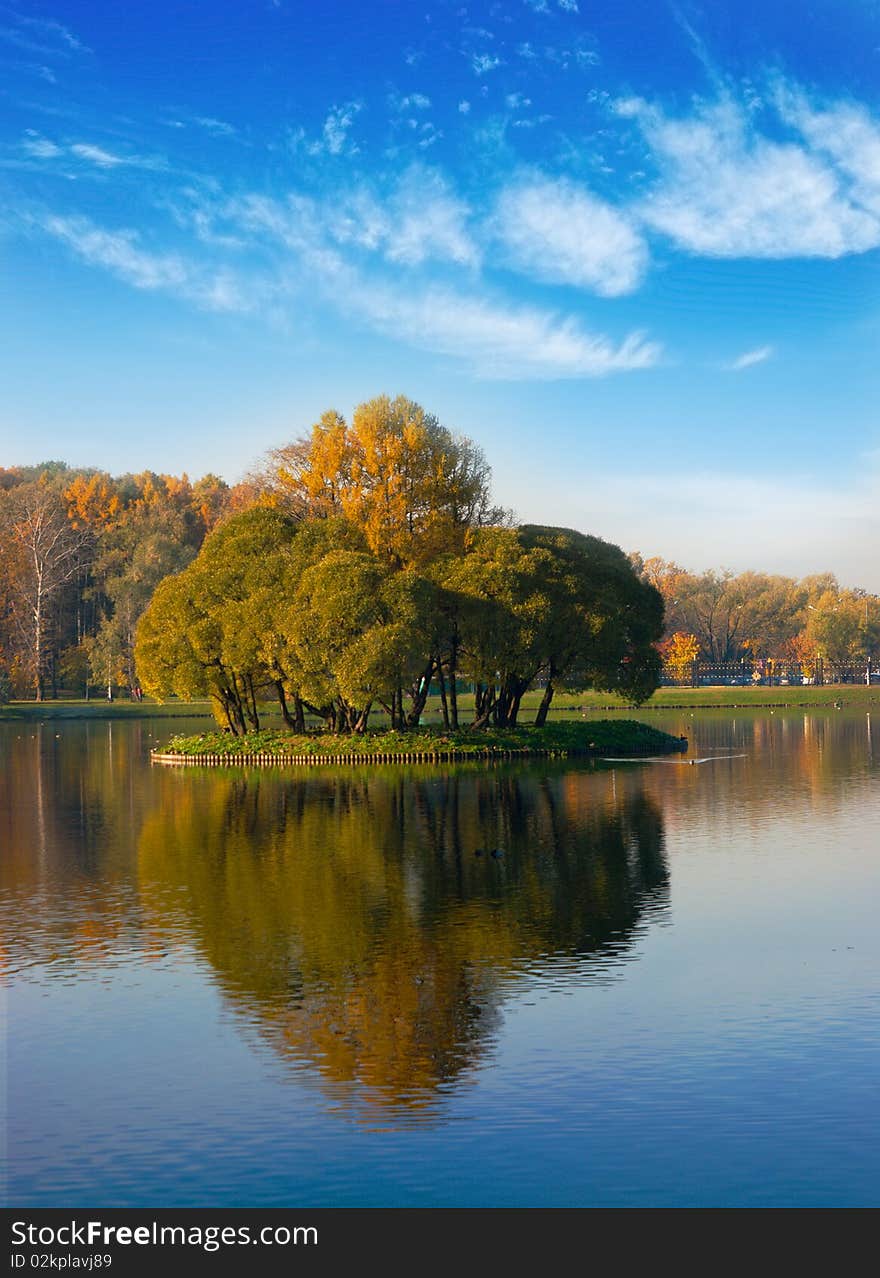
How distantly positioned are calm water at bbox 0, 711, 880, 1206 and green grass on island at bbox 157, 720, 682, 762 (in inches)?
1045

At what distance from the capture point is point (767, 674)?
565 feet

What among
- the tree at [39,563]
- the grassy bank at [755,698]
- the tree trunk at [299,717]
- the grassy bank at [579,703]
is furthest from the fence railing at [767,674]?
the tree trunk at [299,717]

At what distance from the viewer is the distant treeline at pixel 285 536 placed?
7400 cm

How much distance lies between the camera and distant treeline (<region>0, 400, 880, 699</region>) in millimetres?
74000

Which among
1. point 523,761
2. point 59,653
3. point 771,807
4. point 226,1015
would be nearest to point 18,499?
point 59,653

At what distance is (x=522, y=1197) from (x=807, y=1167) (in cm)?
285

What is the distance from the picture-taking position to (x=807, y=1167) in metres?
12.8

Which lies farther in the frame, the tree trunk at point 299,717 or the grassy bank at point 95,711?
the grassy bank at point 95,711

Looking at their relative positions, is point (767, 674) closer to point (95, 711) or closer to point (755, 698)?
point (755, 698)

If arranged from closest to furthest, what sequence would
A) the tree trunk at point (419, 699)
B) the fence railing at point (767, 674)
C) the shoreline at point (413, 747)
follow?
the shoreline at point (413, 747) → the tree trunk at point (419, 699) → the fence railing at point (767, 674)

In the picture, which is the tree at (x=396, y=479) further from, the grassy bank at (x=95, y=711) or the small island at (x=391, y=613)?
the grassy bank at (x=95, y=711)

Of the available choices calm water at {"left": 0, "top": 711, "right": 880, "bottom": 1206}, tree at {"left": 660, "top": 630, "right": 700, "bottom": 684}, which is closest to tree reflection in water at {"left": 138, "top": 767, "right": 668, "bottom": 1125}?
calm water at {"left": 0, "top": 711, "right": 880, "bottom": 1206}

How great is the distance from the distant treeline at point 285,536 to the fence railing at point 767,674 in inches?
113

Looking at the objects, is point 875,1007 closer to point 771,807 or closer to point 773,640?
point 771,807
